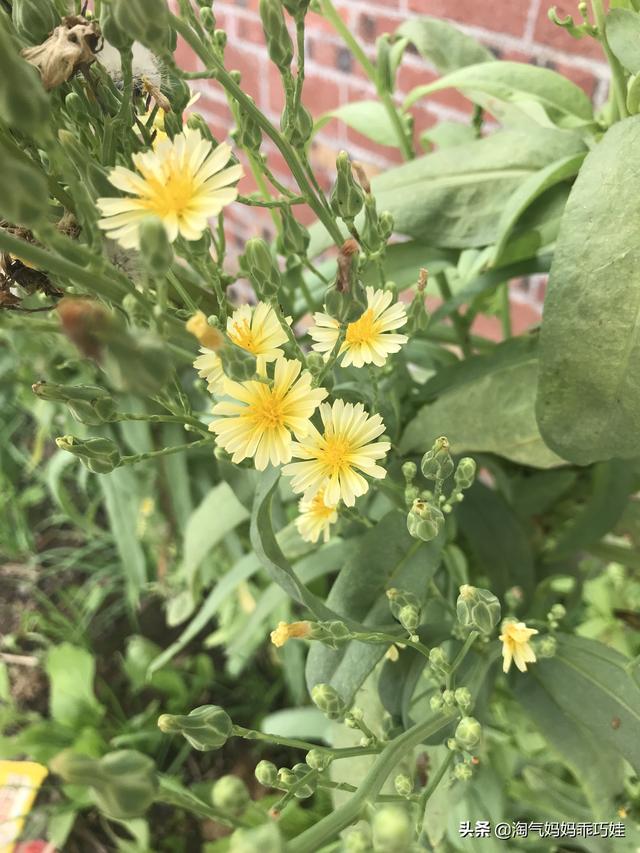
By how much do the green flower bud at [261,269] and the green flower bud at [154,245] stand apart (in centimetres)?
5

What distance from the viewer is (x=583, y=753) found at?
346 millimetres

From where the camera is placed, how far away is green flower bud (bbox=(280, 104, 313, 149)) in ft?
0.86

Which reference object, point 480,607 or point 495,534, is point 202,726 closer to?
point 480,607

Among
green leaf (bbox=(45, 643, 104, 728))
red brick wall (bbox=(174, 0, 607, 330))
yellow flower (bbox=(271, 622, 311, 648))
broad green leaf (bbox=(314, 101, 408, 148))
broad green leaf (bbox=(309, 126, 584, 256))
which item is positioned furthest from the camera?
green leaf (bbox=(45, 643, 104, 728))

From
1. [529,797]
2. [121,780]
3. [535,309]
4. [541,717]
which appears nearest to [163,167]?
[121,780]

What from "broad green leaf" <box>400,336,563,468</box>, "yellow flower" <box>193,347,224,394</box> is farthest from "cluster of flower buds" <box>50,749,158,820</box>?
"broad green leaf" <box>400,336,563,468</box>

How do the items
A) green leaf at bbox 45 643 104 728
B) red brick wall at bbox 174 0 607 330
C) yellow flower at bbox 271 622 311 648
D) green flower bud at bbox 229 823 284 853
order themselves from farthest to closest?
green leaf at bbox 45 643 104 728 → red brick wall at bbox 174 0 607 330 → yellow flower at bbox 271 622 311 648 → green flower bud at bbox 229 823 284 853

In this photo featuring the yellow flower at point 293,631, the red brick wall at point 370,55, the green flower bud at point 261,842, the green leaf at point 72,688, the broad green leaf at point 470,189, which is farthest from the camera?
the green leaf at point 72,688

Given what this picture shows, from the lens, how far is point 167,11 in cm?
22

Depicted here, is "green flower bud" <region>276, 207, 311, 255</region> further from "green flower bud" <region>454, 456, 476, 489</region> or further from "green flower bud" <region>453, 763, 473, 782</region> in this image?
"green flower bud" <region>453, 763, 473, 782</region>

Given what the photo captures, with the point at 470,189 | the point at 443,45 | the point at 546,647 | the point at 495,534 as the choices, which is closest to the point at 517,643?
the point at 546,647

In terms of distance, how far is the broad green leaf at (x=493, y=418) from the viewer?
1.16ft

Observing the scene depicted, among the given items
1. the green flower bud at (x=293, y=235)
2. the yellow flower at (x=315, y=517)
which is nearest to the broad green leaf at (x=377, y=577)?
the yellow flower at (x=315, y=517)

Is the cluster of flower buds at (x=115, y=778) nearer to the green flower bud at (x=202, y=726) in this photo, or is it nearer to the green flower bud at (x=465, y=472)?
the green flower bud at (x=202, y=726)
